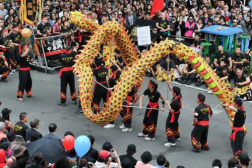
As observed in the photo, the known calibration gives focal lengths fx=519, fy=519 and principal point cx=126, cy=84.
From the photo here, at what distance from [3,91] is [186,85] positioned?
5.70 metres

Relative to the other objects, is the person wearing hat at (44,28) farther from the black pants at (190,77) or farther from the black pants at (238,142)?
the black pants at (238,142)

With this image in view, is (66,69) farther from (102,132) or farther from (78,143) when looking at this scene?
(78,143)

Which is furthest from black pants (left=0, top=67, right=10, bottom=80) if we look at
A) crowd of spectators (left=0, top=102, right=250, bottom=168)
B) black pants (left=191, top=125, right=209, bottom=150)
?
black pants (left=191, top=125, right=209, bottom=150)

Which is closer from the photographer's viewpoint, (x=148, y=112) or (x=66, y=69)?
(x=148, y=112)

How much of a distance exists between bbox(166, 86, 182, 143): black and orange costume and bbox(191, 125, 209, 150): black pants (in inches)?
20.5

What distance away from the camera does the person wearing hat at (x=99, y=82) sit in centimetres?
1348

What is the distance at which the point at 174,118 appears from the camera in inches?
470

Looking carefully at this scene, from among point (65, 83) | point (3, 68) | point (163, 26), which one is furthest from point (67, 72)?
point (163, 26)

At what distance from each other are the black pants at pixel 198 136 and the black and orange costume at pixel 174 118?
52cm

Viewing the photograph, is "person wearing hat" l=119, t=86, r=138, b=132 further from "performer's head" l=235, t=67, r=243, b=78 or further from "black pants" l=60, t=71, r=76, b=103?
"performer's head" l=235, t=67, r=243, b=78

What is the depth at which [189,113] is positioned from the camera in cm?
1413

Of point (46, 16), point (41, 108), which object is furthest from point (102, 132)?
point (46, 16)

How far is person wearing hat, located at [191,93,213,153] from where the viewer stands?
11484 mm

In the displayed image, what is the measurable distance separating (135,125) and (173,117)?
173 centimetres
